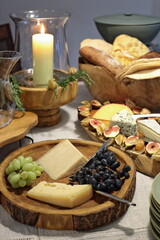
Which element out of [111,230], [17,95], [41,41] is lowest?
[111,230]

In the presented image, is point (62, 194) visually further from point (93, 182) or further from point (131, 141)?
point (131, 141)

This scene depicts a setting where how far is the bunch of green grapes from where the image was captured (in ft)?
2.80

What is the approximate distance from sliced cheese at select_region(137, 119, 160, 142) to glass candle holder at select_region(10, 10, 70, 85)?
345 mm

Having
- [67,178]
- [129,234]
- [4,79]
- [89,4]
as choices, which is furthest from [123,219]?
[89,4]

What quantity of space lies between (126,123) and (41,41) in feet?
1.24

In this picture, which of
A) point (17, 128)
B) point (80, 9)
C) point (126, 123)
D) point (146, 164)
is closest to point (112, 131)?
point (126, 123)

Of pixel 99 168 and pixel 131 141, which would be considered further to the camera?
pixel 131 141

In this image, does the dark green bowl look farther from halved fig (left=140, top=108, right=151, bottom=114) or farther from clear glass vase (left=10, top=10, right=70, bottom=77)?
halved fig (left=140, top=108, right=151, bottom=114)

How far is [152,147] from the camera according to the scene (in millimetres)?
995

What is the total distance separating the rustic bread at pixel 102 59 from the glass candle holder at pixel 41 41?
0.08 metres

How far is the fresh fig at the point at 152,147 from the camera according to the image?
0.98 meters

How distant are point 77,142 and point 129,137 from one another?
141 mm

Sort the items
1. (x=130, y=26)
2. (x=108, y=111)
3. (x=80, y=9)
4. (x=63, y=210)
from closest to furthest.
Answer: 1. (x=63, y=210)
2. (x=108, y=111)
3. (x=130, y=26)
4. (x=80, y=9)

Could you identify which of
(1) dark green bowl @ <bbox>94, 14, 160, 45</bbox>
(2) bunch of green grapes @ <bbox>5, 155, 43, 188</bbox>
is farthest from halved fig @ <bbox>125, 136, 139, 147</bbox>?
(1) dark green bowl @ <bbox>94, 14, 160, 45</bbox>
